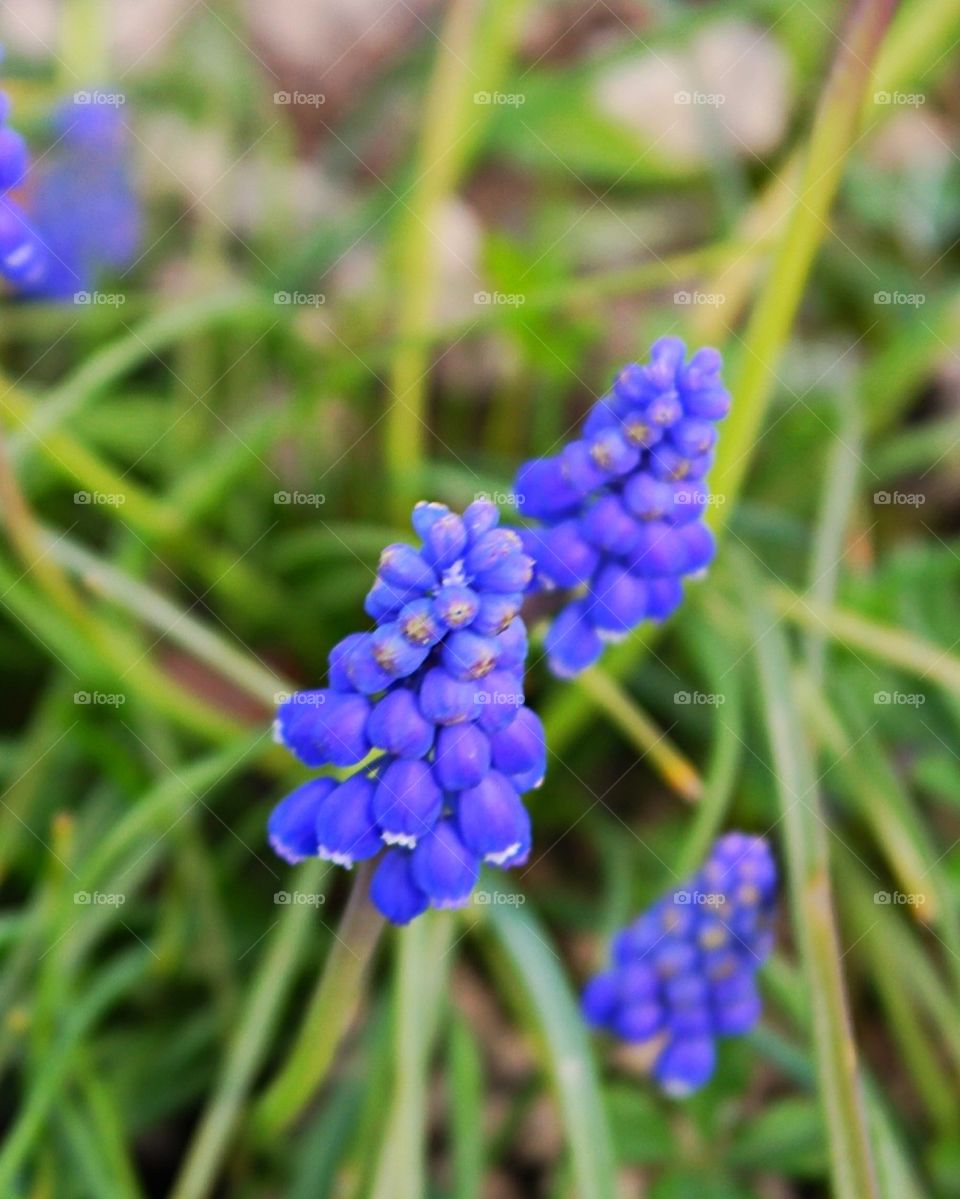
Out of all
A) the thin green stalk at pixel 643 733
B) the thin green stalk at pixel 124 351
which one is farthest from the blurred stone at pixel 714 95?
the thin green stalk at pixel 643 733

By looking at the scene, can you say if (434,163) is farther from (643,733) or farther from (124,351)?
(643,733)

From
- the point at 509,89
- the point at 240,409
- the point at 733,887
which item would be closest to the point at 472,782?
the point at 733,887

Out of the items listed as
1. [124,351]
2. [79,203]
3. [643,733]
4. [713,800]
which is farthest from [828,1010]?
[79,203]

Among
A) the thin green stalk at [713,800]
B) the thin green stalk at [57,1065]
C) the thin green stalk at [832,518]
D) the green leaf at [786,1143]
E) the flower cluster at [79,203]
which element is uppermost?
the flower cluster at [79,203]

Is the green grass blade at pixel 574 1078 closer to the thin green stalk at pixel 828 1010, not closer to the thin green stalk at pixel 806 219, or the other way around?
the thin green stalk at pixel 828 1010

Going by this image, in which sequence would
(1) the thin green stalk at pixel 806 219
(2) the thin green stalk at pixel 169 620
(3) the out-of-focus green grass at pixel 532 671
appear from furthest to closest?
1. (2) the thin green stalk at pixel 169 620
2. (3) the out-of-focus green grass at pixel 532 671
3. (1) the thin green stalk at pixel 806 219

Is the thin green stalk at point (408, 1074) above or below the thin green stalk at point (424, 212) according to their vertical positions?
below

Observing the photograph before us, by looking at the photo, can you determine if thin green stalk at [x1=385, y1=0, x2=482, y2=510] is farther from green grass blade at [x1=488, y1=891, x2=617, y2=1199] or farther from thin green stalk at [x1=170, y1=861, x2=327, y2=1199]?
green grass blade at [x1=488, y1=891, x2=617, y2=1199]
